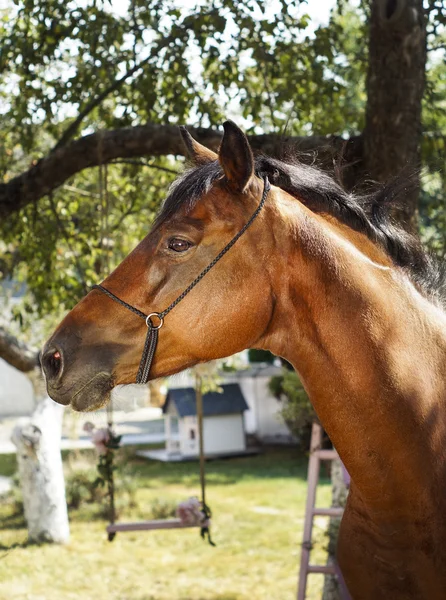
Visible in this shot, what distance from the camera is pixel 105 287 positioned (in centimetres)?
181

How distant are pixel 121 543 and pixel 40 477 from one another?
50.3 inches

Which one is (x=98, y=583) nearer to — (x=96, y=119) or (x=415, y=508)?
(x=96, y=119)

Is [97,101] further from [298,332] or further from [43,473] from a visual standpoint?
[43,473]

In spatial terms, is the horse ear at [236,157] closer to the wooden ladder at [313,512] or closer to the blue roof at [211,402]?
the wooden ladder at [313,512]

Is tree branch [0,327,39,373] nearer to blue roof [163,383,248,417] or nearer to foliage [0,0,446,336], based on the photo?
foliage [0,0,446,336]

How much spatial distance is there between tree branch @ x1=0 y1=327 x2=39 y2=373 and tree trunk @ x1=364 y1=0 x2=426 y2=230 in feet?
12.0

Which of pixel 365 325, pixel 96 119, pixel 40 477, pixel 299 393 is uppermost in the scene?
pixel 96 119

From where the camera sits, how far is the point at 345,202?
1979 millimetres

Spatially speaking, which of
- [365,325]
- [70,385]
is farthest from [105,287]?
[365,325]

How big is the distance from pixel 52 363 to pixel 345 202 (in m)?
0.93

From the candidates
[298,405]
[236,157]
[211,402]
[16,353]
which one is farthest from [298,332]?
[211,402]

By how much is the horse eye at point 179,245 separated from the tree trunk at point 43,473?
6.28 m

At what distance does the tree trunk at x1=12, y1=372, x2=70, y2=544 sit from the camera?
7.77 meters

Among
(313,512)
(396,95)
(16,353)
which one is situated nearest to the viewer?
(396,95)
